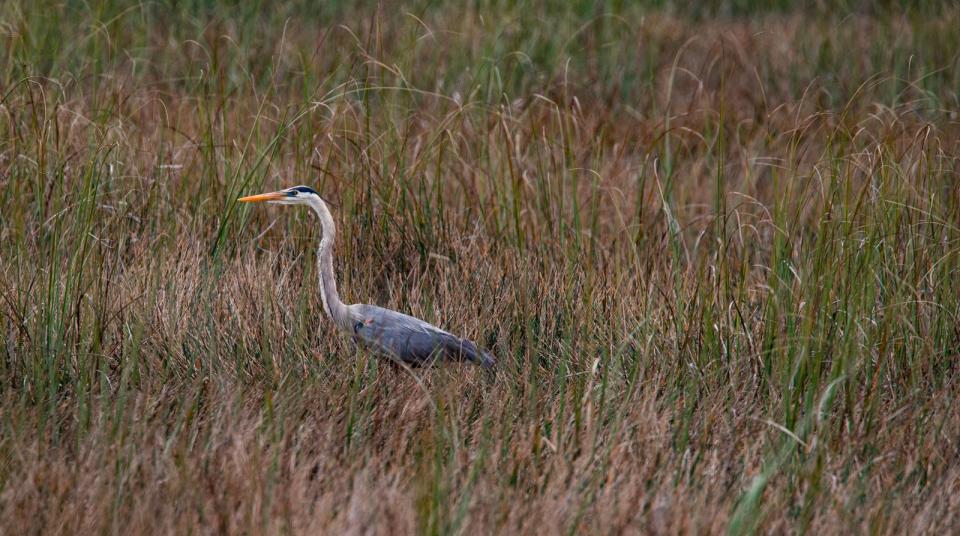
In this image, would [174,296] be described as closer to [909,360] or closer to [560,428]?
[560,428]

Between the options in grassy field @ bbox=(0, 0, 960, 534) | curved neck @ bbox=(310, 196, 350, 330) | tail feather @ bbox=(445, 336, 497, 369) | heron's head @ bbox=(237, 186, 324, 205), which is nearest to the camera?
grassy field @ bbox=(0, 0, 960, 534)

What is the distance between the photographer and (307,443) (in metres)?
2.77

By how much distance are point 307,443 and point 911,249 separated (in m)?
1.88

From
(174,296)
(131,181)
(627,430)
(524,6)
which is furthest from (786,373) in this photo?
(524,6)

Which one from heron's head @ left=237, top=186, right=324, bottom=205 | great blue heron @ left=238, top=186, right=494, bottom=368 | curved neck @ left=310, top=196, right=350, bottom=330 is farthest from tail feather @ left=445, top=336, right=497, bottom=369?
heron's head @ left=237, top=186, right=324, bottom=205

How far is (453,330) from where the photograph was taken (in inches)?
146

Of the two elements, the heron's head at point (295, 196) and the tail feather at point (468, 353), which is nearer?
the tail feather at point (468, 353)

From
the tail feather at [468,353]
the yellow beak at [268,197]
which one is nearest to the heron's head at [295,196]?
the yellow beak at [268,197]

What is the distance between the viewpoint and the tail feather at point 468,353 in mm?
3371

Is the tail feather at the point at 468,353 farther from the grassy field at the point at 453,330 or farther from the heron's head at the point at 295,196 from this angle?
the heron's head at the point at 295,196

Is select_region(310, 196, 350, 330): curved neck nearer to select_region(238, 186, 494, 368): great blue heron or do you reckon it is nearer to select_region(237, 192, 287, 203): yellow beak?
select_region(238, 186, 494, 368): great blue heron

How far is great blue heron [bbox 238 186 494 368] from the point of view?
3391 millimetres

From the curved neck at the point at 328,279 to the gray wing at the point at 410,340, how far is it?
0.17 ft

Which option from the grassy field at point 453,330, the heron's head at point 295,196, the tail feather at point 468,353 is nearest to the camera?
the grassy field at point 453,330
